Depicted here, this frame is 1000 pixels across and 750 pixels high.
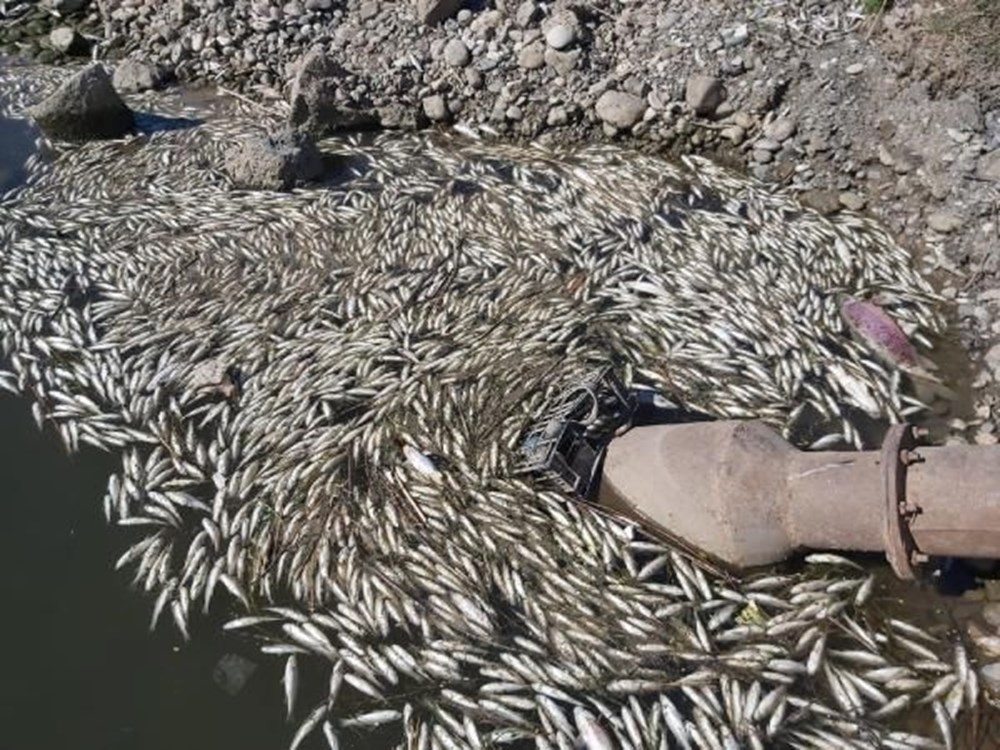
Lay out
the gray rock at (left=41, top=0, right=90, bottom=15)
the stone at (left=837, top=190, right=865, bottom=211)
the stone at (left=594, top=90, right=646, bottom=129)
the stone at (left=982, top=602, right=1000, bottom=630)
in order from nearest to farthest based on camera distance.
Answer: the stone at (left=982, top=602, right=1000, bottom=630) → the stone at (left=837, top=190, right=865, bottom=211) → the stone at (left=594, top=90, right=646, bottom=129) → the gray rock at (left=41, top=0, right=90, bottom=15)

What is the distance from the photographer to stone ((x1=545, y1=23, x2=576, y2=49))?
11516mm

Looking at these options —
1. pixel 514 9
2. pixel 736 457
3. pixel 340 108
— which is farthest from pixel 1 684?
pixel 514 9

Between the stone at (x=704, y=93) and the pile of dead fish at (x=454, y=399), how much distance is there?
84 cm

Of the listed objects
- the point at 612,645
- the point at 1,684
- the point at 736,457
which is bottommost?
the point at 1,684

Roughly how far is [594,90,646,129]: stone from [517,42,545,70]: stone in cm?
103

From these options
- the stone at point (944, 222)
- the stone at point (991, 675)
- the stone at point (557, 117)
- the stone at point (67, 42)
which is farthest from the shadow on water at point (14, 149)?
the stone at point (991, 675)

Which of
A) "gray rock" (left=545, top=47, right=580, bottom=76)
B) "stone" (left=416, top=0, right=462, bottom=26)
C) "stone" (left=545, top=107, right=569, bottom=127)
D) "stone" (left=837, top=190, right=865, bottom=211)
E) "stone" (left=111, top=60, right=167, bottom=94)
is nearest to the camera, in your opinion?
"stone" (left=837, top=190, right=865, bottom=211)

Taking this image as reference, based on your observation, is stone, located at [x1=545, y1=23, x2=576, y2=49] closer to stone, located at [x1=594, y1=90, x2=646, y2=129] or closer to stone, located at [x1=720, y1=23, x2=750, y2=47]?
stone, located at [x1=594, y1=90, x2=646, y2=129]

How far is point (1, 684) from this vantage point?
5.71 meters

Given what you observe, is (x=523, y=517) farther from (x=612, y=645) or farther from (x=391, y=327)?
(x=391, y=327)

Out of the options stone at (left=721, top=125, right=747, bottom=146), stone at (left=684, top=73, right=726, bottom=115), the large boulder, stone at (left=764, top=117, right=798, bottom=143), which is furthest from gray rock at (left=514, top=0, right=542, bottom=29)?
stone at (left=764, top=117, right=798, bottom=143)

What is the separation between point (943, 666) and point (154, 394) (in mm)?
6055

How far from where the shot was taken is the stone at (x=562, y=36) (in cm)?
1152

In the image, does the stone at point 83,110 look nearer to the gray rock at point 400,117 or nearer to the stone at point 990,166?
the gray rock at point 400,117
